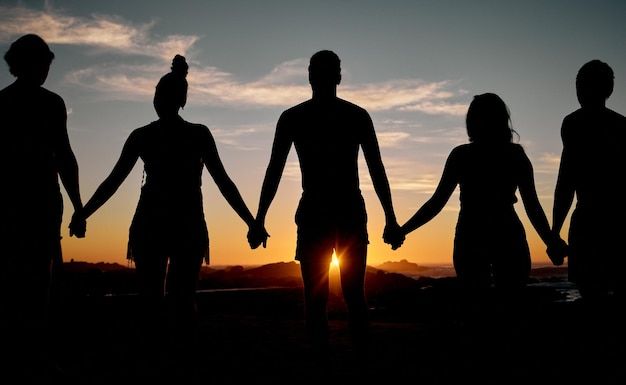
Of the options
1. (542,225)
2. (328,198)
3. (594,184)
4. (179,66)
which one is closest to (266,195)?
(328,198)

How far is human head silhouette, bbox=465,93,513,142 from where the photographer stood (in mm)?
3955

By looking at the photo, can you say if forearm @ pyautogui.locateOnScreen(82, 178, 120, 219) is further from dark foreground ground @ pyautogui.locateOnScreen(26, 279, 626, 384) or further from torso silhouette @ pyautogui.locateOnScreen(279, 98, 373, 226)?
torso silhouette @ pyautogui.locateOnScreen(279, 98, 373, 226)

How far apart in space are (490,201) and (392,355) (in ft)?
7.71

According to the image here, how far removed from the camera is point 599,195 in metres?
4.23

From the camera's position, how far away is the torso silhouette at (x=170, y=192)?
4.15 metres

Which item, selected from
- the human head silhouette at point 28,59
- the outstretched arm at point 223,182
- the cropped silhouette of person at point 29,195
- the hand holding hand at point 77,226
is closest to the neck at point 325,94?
the outstretched arm at point 223,182

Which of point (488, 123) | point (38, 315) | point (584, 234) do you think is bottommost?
point (38, 315)

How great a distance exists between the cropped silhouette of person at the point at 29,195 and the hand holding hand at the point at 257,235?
158cm

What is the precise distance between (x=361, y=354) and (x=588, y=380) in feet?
5.46

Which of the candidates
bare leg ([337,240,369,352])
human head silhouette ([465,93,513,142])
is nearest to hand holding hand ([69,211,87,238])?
bare leg ([337,240,369,352])

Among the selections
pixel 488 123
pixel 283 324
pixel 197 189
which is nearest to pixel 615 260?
pixel 488 123

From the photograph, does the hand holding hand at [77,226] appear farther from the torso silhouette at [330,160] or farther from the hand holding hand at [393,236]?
the hand holding hand at [393,236]

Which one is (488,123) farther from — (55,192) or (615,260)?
(55,192)

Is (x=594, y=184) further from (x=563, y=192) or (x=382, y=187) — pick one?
(x=382, y=187)
